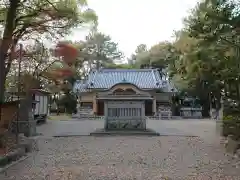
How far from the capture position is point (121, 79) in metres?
37.5

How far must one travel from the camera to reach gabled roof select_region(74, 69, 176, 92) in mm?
35688

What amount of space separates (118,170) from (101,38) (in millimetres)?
A: 44649

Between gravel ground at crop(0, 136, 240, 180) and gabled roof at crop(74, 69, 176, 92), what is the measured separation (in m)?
24.0

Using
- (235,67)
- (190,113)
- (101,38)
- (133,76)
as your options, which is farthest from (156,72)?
(235,67)

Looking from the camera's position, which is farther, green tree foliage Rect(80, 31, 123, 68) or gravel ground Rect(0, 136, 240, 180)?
green tree foliage Rect(80, 31, 123, 68)

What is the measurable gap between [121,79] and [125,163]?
29513 millimetres

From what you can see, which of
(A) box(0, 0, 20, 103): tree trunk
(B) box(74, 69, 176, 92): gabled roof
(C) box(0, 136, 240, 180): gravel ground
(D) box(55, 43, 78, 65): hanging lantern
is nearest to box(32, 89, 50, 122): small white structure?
(B) box(74, 69, 176, 92): gabled roof

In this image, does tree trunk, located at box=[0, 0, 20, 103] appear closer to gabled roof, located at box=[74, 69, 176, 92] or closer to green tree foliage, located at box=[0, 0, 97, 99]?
green tree foliage, located at box=[0, 0, 97, 99]

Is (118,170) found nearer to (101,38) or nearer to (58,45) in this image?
(58,45)

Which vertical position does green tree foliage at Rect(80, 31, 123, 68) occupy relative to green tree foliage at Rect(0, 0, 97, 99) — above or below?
above

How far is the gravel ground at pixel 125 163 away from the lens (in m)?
6.66

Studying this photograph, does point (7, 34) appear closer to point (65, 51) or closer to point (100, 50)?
point (65, 51)

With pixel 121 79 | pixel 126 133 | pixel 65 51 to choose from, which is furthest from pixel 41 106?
pixel 121 79

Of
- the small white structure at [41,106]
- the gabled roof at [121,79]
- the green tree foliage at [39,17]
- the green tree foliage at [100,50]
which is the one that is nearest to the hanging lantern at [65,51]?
the green tree foliage at [39,17]
